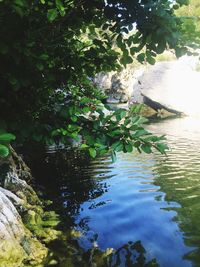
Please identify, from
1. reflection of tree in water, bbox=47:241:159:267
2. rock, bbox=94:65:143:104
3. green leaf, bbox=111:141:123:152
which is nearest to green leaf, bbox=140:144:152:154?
green leaf, bbox=111:141:123:152

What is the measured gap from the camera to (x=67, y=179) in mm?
11805

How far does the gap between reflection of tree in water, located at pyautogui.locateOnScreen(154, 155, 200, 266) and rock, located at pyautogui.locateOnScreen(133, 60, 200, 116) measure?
67.4ft

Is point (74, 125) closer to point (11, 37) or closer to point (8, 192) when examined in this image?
point (11, 37)

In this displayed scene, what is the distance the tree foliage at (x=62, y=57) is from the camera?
12.8ft

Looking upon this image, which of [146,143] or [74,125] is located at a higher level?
[74,125]

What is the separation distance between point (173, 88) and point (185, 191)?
89.4 feet

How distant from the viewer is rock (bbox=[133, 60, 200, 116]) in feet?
114

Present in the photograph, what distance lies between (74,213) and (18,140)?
438cm

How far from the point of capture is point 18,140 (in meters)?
4.50

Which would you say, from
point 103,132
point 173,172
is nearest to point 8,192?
point 103,132

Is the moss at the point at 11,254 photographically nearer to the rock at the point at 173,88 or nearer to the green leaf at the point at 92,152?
the green leaf at the point at 92,152

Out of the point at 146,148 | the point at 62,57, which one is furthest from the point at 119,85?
the point at 146,148

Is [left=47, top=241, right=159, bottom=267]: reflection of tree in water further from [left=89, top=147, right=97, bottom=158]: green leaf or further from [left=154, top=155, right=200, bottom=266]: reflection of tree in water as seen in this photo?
[left=89, top=147, right=97, bottom=158]: green leaf

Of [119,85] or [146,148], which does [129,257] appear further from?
[119,85]
